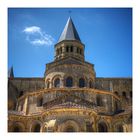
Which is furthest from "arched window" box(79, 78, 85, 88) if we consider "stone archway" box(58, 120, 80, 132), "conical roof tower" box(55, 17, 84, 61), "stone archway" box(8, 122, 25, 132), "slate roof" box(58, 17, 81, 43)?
"stone archway" box(58, 120, 80, 132)

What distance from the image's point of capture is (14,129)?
2798 cm

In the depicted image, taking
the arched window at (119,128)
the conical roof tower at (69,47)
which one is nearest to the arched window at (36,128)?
the arched window at (119,128)

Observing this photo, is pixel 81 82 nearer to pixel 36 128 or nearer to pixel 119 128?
pixel 119 128

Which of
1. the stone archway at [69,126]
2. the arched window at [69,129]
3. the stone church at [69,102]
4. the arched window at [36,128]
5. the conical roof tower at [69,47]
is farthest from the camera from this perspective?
the conical roof tower at [69,47]

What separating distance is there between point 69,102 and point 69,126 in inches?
95.5

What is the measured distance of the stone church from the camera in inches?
986

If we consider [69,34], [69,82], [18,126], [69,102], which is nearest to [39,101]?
[18,126]

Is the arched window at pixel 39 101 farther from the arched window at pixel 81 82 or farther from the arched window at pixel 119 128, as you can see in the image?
the arched window at pixel 119 128

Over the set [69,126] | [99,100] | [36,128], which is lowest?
[36,128]

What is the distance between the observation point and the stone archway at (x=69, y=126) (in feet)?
79.6

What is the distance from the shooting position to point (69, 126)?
24578 mm

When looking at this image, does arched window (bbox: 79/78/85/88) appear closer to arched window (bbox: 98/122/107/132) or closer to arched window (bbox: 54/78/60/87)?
arched window (bbox: 54/78/60/87)
